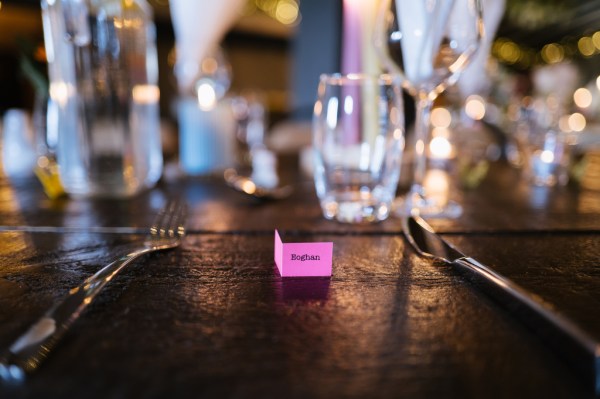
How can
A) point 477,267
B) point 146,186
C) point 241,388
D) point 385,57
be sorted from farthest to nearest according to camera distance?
point 146,186, point 385,57, point 477,267, point 241,388

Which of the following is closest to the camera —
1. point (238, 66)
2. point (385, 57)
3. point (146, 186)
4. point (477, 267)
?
point (477, 267)

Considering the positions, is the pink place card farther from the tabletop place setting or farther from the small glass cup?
the small glass cup

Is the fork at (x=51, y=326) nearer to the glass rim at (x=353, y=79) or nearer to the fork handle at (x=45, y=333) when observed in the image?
the fork handle at (x=45, y=333)

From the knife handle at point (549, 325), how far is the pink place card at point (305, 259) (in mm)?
101

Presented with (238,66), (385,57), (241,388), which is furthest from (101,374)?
(238,66)

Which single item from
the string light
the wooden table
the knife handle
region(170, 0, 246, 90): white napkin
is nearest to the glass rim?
the wooden table

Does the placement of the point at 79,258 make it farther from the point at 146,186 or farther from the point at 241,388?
the point at 146,186

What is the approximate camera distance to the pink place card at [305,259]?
33 cm

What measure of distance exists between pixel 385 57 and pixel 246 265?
31 centimetres

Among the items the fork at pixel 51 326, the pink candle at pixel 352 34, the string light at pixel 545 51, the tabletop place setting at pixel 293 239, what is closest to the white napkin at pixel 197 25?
the tabletop place setting at pixel 293 239

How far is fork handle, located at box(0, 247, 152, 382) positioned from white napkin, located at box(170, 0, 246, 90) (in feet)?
2.29

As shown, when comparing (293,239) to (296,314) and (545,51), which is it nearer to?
(296,314)

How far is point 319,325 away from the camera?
25cm

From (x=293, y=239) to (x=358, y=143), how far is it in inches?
8.9
